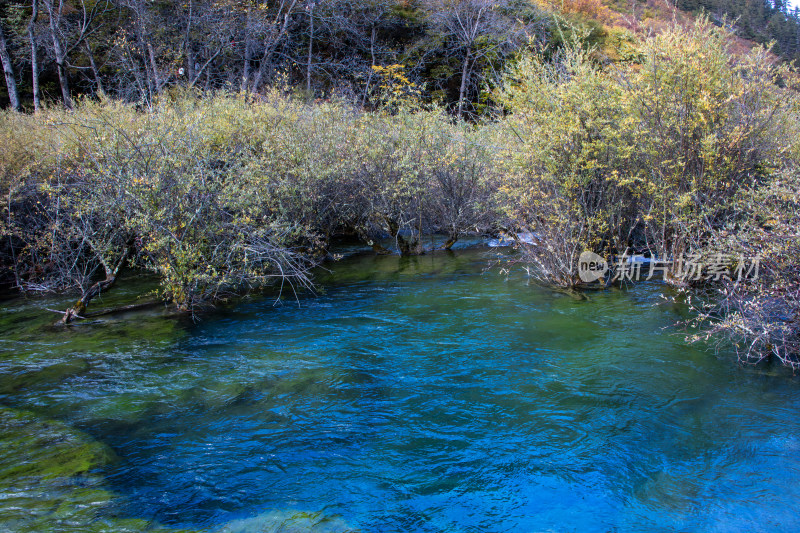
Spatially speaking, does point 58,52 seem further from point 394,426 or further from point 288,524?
point 288,524

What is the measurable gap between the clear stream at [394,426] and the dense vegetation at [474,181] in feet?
4.31

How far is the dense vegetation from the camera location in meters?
8.77

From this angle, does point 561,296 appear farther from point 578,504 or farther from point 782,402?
point 578,504

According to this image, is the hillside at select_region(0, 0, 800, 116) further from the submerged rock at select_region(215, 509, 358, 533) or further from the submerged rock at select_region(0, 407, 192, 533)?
the submerged rock at select_region(215, 509, 358, 533)

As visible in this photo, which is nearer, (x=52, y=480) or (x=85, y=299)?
(x=52, y=480)

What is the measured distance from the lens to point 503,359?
7.70 m

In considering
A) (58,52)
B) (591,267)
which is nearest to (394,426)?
(591,267)

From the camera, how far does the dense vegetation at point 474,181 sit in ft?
28.8

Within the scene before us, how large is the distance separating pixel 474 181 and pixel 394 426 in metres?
10.0

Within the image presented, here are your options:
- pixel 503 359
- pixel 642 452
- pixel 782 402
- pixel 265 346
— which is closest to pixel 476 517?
pixel 642 452

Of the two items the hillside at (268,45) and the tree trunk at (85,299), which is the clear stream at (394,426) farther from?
the hillside at (268,45)

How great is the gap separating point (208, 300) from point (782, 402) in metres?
9.54

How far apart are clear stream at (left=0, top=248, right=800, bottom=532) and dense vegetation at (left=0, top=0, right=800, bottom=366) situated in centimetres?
131

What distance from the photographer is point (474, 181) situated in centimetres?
1480
